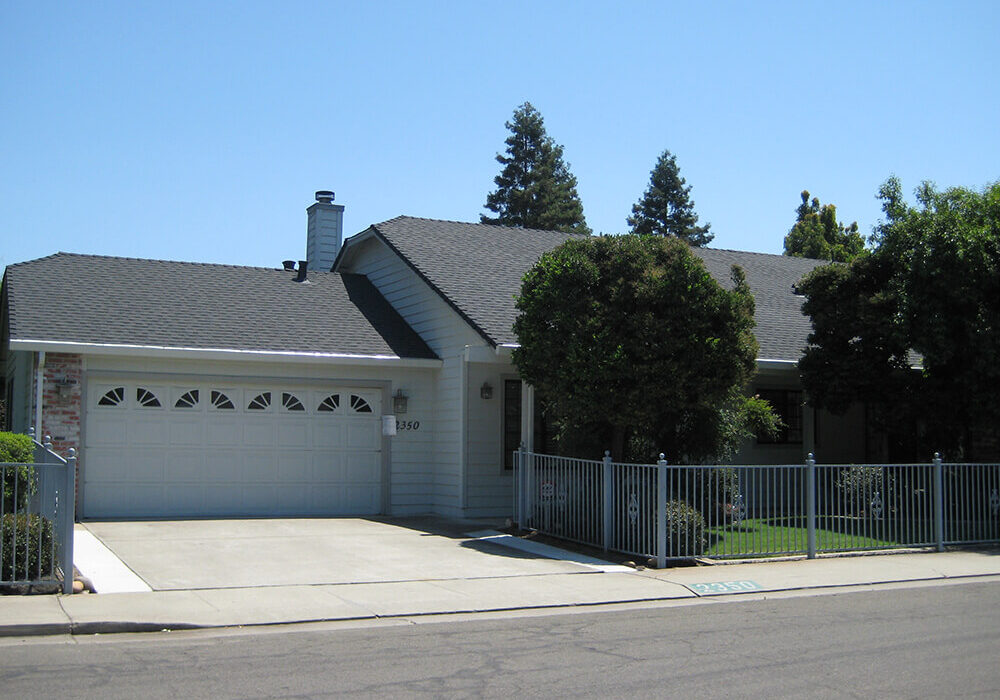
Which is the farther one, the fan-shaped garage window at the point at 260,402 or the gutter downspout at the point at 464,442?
the gutter downspout at the point at 464,442

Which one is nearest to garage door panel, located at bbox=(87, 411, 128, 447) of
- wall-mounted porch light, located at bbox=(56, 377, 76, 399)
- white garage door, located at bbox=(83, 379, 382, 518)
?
white garage door, located at bbox=(83, 379, 382, 518)

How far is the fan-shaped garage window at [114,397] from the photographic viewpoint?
1598 centimetres

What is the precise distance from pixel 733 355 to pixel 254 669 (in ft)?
29.0

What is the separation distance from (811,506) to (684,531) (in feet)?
6.51

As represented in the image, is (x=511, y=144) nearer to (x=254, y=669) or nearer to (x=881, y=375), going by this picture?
(x=881, y=375)

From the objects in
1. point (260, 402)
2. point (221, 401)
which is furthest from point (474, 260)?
point (221, 401)

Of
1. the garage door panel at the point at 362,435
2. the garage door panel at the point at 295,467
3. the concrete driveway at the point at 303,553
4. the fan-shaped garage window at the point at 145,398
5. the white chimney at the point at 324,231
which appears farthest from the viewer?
the white chimney at the point at 324,231

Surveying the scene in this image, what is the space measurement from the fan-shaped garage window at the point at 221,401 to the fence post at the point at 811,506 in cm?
924

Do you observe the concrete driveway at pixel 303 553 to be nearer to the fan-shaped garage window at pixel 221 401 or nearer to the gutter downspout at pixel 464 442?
the gutter downspout at pixel 464 442

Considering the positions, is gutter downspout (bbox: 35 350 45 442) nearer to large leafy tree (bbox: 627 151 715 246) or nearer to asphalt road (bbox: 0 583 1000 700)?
asphalt road (bbox: 0 583 1000 700)

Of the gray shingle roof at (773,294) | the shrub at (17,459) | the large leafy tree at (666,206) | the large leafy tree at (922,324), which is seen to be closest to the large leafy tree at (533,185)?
the large leafy tree at (666,206)

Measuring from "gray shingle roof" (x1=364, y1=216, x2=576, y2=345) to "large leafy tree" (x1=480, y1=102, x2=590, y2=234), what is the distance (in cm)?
3342

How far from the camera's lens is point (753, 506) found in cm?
1410

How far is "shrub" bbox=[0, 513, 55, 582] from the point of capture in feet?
32.6
